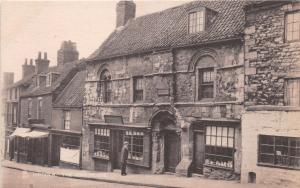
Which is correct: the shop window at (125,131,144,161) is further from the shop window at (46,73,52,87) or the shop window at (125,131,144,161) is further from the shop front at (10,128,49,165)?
the shop window at (46,73,52,87)

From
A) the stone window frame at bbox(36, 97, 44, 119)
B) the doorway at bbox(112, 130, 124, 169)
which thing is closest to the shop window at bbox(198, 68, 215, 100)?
the doorway at bbox(112, 130, 124, 169)

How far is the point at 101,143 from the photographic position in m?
18.6

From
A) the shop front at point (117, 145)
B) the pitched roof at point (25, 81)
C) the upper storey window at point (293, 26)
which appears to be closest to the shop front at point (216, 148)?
the shop front at point (117, 145)

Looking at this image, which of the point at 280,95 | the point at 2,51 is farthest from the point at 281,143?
the point at 2,51

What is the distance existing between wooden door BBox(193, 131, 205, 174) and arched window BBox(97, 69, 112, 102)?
583 centimetres

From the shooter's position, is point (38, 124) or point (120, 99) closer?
point (120, 99)

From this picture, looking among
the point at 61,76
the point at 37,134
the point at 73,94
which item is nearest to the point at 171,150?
the point at 73,94

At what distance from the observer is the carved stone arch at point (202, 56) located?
13.6 meters

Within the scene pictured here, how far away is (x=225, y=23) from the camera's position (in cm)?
1398

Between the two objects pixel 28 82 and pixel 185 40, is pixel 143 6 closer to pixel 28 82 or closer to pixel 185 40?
pixel 185 40

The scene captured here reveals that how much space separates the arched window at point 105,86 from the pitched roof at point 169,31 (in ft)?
3.08

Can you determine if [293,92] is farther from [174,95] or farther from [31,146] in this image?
[31,146]

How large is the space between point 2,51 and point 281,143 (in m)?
9.50

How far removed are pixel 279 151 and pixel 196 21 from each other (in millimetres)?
6317
